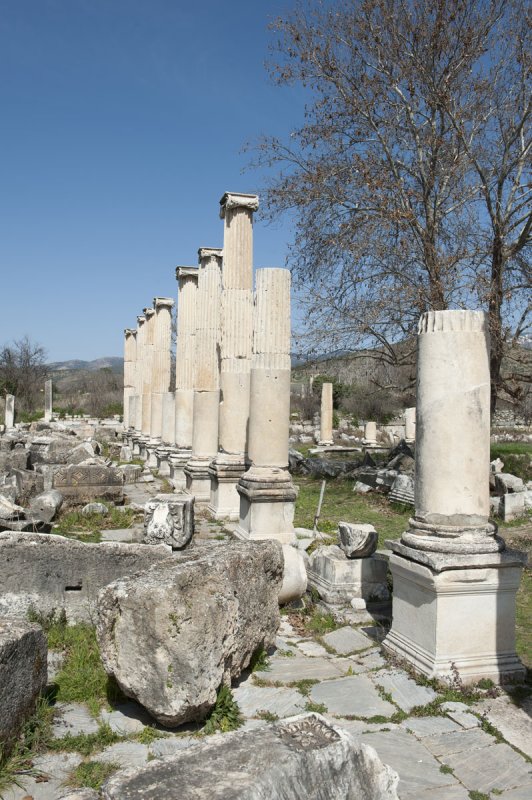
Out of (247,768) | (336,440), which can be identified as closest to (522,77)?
(247,768)

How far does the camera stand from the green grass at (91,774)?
3.54m

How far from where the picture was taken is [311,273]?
15.4 metres

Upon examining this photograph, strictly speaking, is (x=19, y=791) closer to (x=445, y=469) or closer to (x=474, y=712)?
(x=474, y=712)

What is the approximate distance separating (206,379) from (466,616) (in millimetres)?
9289

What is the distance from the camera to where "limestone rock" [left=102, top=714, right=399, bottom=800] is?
249cm

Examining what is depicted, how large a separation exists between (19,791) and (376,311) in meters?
11.6

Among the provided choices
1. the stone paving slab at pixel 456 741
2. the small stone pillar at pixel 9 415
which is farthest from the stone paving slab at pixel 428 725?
the small stone pillar at pixel 9 415

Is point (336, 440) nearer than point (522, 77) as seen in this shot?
No

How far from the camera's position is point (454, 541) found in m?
5.26

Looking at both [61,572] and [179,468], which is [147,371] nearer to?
[179,468]

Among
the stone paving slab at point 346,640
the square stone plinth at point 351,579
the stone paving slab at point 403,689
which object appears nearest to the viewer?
the stone paving slab at point 403,689

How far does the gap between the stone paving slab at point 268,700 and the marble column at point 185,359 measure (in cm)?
1121

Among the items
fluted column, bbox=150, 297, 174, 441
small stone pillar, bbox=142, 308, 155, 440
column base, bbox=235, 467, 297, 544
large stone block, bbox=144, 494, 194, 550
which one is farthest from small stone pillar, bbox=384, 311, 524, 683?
small stone pillar, bbox=142, 308, 155, 440

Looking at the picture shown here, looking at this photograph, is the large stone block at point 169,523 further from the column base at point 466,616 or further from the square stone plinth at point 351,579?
the column base at point 466,616
